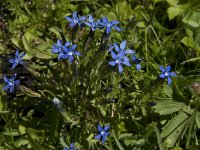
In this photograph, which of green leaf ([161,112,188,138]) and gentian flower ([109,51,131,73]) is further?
green leaf ([161,112,188,138])

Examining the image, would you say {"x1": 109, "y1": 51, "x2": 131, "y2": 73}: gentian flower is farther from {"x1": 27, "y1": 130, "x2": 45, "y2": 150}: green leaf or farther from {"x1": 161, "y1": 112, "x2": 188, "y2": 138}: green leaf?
{"x1": 27, "y1": 130, "x2": 45, "y2": 150}: green leaf

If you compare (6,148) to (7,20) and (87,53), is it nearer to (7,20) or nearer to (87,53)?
(87,53)

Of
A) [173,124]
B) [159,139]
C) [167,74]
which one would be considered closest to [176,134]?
[173,124]

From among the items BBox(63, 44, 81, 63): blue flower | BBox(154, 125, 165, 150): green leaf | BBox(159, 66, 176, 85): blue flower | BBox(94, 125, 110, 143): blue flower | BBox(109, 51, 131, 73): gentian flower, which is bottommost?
BBox(154, 125, 165, 150): green leaf

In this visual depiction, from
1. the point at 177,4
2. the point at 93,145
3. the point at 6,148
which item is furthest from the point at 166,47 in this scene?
the point at 6,148

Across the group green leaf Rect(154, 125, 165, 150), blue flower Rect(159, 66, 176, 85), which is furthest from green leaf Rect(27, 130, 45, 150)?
blue flower Rect(159, 66, 176, 85)

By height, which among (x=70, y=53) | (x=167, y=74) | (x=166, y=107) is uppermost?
(x=70, y=53)

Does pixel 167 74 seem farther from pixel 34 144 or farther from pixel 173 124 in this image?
pixel 34 144
